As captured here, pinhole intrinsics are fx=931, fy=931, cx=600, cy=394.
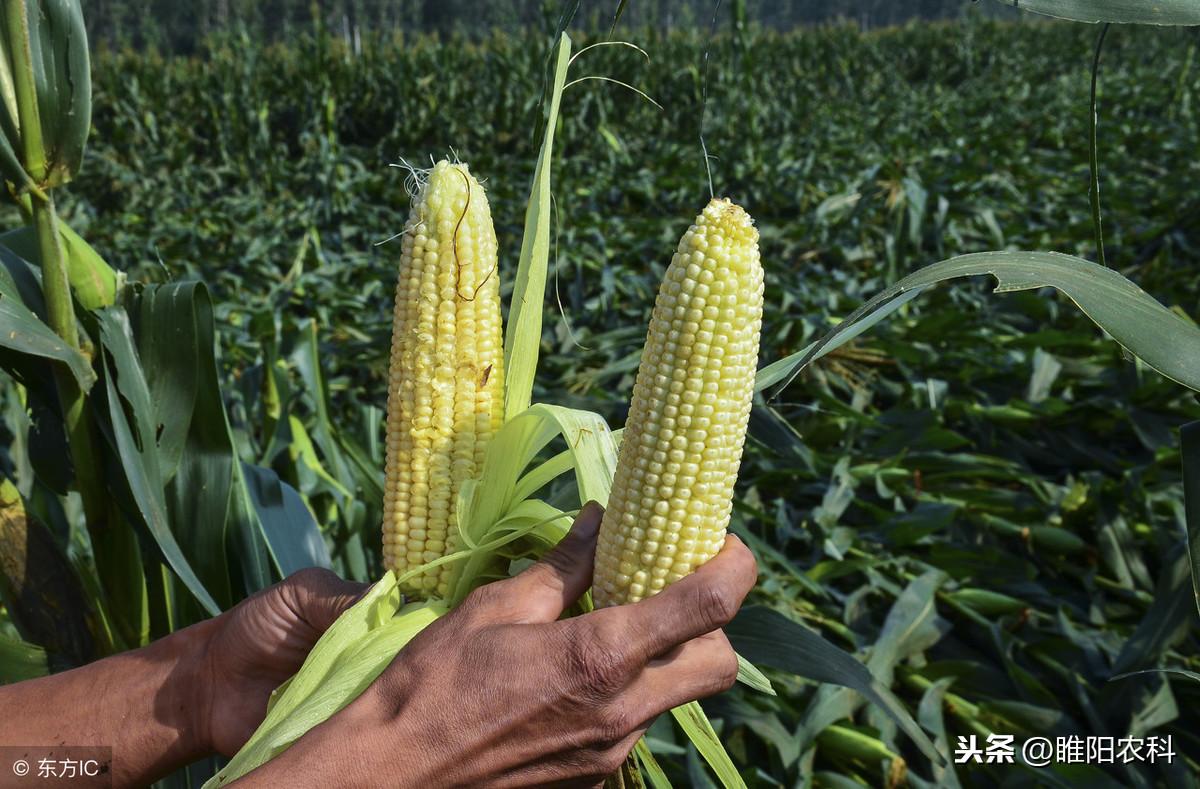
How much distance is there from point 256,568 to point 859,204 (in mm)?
3850

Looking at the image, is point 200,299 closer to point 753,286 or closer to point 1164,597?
point 753,286

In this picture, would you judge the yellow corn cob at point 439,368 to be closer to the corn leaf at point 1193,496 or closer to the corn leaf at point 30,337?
the corn leaf at point 30,337

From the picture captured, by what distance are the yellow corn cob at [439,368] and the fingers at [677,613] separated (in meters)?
0.29

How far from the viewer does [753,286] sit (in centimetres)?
93

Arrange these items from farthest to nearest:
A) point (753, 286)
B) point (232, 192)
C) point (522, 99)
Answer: point (522, 99) < point (232, 192) < point (753, 286)

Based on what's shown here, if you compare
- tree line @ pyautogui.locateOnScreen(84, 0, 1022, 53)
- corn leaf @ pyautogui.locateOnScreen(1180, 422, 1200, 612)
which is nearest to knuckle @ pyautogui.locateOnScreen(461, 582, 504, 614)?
corn leaf @ pyautogui.locateOnScreen(1180, 422, 1200, 612)

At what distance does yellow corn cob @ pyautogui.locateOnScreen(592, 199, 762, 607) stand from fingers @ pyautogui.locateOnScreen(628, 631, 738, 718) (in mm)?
A: 75

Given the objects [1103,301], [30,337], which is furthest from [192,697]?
[1103,301]

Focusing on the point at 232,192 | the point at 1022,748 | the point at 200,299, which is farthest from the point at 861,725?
the point at 232,192

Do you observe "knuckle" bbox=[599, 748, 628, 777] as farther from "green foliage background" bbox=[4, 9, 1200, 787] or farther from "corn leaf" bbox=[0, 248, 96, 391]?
"corn leaf" bbox=[0, 248, 96, 391]

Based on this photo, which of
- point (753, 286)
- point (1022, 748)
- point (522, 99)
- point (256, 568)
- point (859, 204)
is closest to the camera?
point (753, 286)

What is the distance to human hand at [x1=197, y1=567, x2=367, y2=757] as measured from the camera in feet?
4.10

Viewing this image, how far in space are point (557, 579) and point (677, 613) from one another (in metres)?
0.15

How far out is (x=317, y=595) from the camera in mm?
1240
